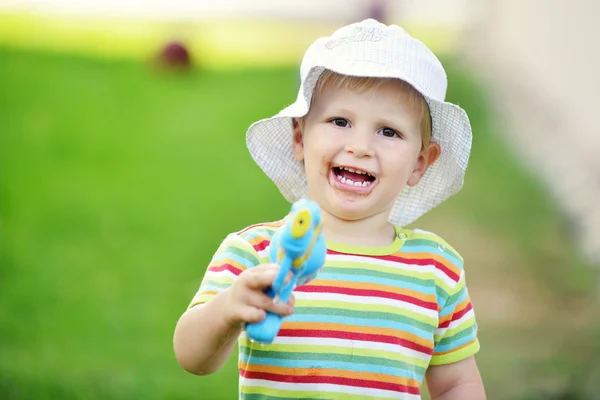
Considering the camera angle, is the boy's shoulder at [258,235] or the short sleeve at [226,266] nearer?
the short sleeve at [226,266]

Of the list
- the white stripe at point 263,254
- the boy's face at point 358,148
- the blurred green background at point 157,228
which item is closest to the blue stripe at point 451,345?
the boy's face at point 358,148

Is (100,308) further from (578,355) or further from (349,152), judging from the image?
(349,152)

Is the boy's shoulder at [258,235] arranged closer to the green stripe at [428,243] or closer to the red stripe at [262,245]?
the red stripe at [262,245]

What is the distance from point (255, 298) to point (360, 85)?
614 mm

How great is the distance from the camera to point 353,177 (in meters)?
2.18

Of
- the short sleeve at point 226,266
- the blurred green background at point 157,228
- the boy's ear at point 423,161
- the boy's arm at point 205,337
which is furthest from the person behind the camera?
the blurred green background at point 157,228

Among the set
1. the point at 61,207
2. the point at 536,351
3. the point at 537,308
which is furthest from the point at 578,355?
the point at 61,207

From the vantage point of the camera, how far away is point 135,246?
578cm

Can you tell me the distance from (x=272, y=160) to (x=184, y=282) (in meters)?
3.01

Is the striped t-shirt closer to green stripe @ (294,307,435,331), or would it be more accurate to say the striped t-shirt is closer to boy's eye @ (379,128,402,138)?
green stripe @ (294,307,435,331)

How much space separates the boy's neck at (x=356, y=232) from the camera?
2.21 m

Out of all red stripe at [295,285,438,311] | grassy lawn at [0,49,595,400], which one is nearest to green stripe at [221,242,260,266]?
red stripe at [295,285,438,311]

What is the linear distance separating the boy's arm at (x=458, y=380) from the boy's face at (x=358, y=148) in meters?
0.40

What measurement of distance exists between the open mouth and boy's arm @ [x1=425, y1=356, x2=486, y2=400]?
1.50 ft
